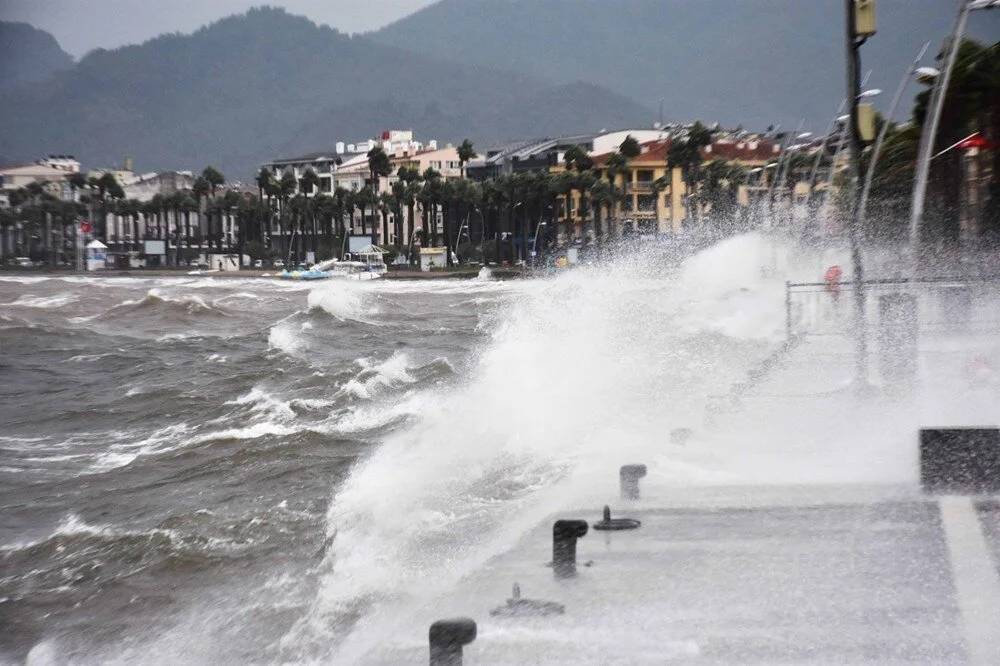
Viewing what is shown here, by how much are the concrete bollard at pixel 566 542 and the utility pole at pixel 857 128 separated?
6.77 m

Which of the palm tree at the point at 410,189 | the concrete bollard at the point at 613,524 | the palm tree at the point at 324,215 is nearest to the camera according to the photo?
the concrete bollard at the point at 613,524

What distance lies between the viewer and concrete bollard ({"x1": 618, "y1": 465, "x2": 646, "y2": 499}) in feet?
30.3

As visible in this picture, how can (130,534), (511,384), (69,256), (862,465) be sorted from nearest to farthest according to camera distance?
(862,465) < (130,534) < (511,384) < (69,256)

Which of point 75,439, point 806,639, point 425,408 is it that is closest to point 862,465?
point 806,639

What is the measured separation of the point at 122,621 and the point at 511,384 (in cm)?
1130

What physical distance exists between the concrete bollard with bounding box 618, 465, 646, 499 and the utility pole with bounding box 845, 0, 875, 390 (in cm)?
468

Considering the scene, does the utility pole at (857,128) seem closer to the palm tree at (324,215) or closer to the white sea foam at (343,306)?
the white sea foam at (343,306)

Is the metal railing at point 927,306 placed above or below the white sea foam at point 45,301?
below

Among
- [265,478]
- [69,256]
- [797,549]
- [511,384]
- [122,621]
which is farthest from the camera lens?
[69,256]

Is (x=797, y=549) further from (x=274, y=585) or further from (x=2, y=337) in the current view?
(x=2, y=337)

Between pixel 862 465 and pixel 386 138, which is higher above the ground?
pixel 386 138

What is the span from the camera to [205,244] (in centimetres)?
13388

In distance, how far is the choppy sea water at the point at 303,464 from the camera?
7.80 m

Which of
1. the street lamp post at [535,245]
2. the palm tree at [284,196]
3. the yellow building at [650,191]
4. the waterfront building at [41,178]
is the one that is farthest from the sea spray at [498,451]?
the waterfront building at [41,178]
